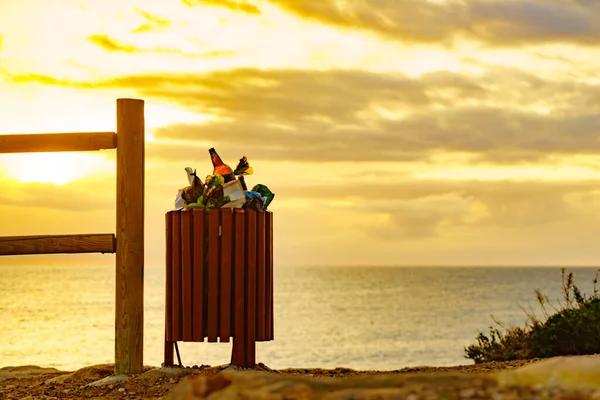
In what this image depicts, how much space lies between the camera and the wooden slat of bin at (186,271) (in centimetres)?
690

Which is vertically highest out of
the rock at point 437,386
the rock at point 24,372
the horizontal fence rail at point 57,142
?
the horizontal fence rail at point 57,142

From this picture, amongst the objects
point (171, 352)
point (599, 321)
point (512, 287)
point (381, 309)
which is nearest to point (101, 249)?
point (171, 352)

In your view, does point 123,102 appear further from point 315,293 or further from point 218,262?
point 315,293

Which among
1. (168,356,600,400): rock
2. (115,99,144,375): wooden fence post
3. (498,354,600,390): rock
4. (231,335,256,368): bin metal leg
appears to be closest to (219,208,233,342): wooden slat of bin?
(231,335,256,368): bin metal leg

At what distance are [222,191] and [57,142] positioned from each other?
1833 millimetres

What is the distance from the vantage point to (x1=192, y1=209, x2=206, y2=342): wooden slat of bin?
22.4ft

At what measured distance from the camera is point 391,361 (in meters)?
28.7

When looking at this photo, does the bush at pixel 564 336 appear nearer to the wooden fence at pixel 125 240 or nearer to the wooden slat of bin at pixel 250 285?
the wooden slat of bin at pixel 250 285

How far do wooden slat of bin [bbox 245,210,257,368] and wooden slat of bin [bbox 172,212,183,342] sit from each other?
59cm

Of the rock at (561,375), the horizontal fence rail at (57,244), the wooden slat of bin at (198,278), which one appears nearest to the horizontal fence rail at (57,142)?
the horizontal fence rail at (57,244)

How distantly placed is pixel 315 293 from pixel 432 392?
2456 inches

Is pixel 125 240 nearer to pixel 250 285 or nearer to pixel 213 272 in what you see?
pixel 213 272

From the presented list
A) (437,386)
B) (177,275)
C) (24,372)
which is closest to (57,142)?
(177,275)

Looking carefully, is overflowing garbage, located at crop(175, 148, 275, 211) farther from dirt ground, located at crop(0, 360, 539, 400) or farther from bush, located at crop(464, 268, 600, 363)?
bush, located at crop(464, 268, 600, 363)
